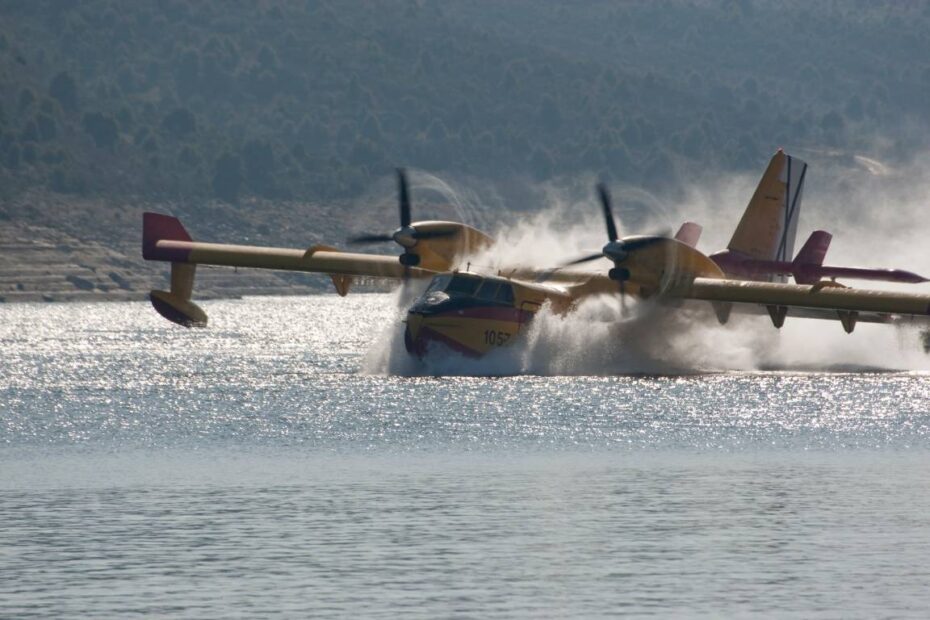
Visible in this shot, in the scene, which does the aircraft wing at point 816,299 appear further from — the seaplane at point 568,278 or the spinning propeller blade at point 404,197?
the spinning propeller blade at point 404,197

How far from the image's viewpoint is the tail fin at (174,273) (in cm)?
6419

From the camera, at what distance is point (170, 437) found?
43.5 metres

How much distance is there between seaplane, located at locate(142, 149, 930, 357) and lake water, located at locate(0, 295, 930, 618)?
120 cm

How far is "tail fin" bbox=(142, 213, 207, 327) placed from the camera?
6419 centimetres

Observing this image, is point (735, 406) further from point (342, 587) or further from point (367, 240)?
point (342, 587)

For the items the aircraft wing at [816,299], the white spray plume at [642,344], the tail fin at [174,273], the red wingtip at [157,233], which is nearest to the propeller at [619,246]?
the white spray plume at [642,344]

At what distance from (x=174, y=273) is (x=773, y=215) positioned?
23.2 meters

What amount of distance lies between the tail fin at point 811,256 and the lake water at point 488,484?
3553 mm

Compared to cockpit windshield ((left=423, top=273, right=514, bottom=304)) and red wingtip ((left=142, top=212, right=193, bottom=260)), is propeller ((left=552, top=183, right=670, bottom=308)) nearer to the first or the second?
cockpit windshield ((left=423, top=273, right=514, bottom=304))

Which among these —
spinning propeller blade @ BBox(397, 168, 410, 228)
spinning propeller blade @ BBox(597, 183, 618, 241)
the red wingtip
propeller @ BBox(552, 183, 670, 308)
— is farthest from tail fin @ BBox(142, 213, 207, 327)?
spinning propeller blade @ BBox(597, 183, 618, 241)

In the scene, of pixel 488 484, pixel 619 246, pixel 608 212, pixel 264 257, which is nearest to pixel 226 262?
pixel 264 257

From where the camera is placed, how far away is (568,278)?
63125mm

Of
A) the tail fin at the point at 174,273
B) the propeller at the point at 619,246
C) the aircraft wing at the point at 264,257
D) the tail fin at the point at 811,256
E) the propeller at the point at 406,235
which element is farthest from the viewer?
the tail fin at the point at 174,273

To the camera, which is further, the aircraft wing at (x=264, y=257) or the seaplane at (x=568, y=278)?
the aircraft wing at (x=264, y=257)
